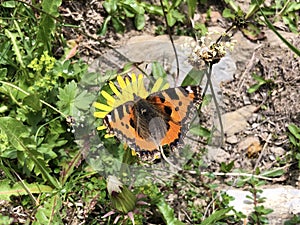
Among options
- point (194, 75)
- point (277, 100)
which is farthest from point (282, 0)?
point (194, 75)

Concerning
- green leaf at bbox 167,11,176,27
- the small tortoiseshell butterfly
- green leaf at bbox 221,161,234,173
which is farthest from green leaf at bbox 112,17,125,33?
green leaf at bbox 221,161,234,173

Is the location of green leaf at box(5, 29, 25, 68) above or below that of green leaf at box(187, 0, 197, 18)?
below

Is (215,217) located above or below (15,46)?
below

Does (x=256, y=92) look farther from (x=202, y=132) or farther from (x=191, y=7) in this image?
(x=191, y=7)

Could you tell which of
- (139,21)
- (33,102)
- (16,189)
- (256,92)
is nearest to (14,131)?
(33,102)

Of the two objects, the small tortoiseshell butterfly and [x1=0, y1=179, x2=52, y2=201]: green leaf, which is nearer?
the small tortoiseshell butterfly

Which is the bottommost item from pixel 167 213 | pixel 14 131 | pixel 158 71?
pixel 167 213

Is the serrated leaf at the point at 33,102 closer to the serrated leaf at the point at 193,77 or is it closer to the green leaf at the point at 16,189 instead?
the green leaf at the point at 16,189

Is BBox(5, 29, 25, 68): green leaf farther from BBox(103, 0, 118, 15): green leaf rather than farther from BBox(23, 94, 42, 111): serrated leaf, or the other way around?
BBox(103, 0, 118, 15): green leaf

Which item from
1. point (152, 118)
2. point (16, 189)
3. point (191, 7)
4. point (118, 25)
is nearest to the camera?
point (152, 118)
